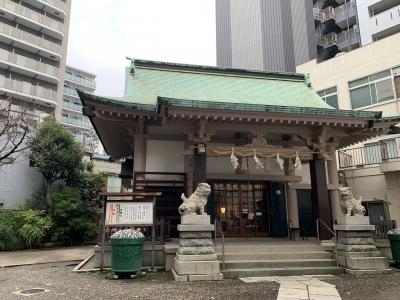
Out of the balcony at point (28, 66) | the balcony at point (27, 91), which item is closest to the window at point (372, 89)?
the balcony at point (27, 91)

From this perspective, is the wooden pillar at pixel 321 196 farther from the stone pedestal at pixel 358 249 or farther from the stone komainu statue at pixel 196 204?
the stone komainu statue at pixel 196 204

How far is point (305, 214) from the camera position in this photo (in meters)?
15.3

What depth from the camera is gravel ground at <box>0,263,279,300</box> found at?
6.90 metres

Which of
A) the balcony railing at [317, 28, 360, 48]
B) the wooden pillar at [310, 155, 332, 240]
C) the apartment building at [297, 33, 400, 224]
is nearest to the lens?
the wooden pillar at [310, 155, 332, 240]

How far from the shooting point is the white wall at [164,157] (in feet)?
40.0

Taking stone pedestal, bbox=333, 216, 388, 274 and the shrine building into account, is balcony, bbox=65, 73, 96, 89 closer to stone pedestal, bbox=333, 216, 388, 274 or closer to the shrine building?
the shrine building

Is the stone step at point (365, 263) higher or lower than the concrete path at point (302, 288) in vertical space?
higher

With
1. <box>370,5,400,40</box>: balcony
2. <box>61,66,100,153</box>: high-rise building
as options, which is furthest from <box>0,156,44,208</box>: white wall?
<box>61,66,100,153</box>: high-rise building

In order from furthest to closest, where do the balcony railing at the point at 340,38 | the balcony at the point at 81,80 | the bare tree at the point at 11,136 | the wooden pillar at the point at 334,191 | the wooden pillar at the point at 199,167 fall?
the balcony at the point at 81,80
the balcony railing at the point at 340,38
the bare tree at the point at 11,136
the wooden pillar at the point at 334,191
the wooden pillar at the point at 199,167

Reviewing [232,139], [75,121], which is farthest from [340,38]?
[75,121]

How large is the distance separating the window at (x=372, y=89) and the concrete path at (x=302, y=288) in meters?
15.4

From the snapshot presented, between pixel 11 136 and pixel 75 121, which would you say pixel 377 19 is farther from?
pixel 75 121

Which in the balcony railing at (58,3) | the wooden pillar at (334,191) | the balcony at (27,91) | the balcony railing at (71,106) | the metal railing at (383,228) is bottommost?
the metal railing at (383,228)

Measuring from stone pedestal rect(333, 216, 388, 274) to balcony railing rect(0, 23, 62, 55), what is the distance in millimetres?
36485
